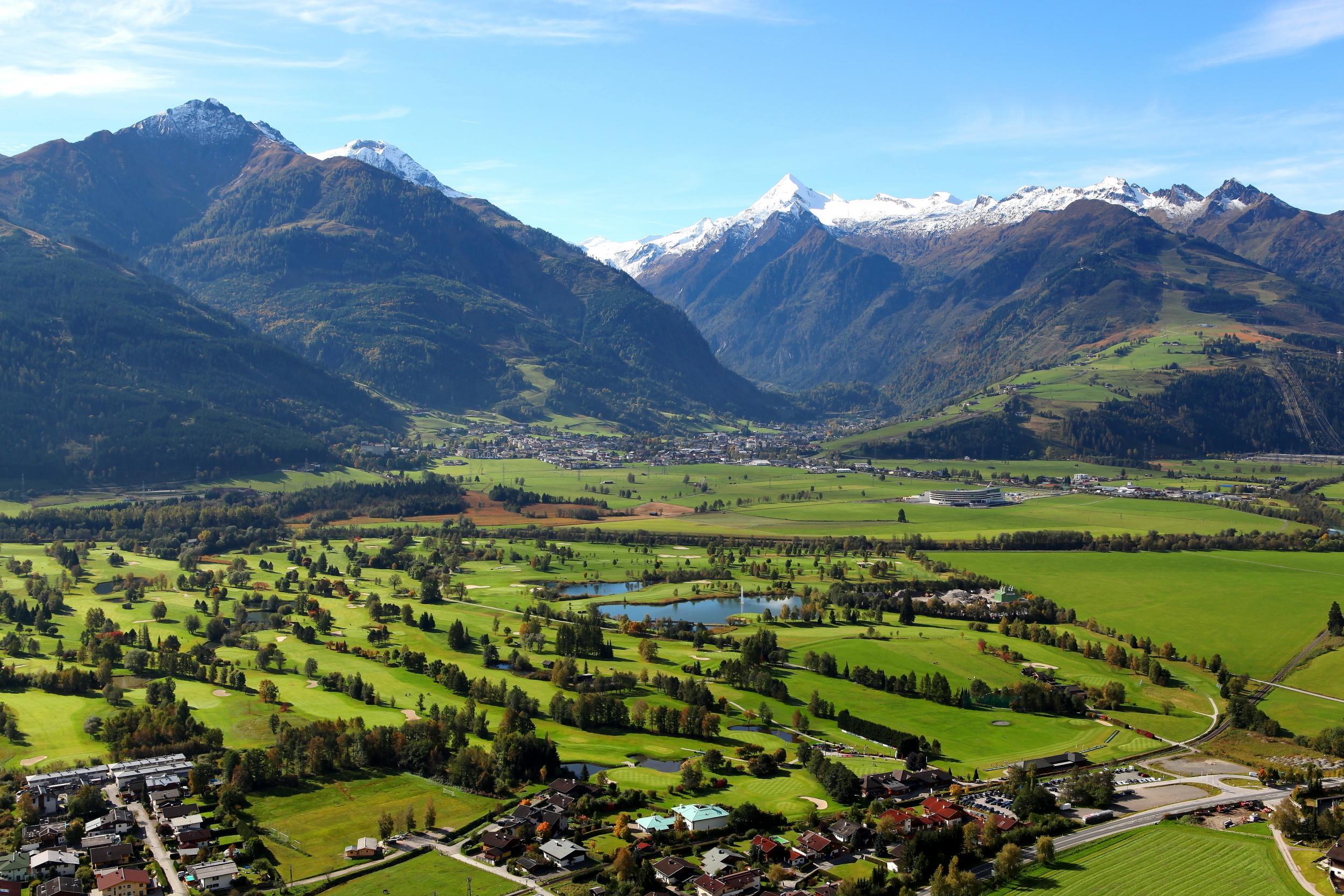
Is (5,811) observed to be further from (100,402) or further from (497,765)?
(100,402)

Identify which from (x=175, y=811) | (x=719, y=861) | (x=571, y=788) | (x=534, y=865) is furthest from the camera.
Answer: (x=571, y=788)

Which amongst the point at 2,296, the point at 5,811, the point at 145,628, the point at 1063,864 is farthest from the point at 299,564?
the point at 2,296

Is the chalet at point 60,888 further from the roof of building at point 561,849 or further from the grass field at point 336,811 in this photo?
the roof of building at point 561,849

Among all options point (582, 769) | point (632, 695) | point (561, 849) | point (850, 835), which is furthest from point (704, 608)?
point (561, 849)

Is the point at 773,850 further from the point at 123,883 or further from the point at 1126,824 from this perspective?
the point at 123,883

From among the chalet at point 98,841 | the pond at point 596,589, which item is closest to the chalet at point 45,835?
the chalet at point 98,841
